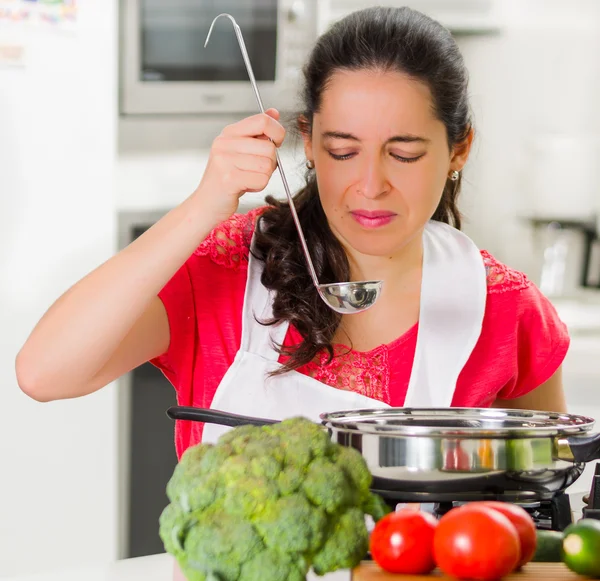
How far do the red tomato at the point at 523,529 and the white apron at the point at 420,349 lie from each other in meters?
0.61

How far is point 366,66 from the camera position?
54.4 inches

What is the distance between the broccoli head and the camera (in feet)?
2.19

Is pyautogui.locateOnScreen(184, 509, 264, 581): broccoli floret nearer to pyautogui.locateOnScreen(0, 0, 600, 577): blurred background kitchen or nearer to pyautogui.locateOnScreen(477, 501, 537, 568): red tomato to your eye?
pyautogui.locateOnScreen(477, 501, 537, 568): red tomato

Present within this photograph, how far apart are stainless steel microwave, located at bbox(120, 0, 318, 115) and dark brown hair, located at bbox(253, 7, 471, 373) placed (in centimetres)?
82

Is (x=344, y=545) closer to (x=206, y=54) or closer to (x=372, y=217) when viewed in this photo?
(x=372, y=217)

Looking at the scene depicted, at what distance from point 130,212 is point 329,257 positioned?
81 centimetres

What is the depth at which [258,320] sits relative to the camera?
145 centimetres

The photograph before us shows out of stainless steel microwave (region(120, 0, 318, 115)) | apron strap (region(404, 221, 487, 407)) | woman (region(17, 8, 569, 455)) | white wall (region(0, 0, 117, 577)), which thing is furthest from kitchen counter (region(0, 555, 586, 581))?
stainless steel microwave (region(120, 0, 318, 115))

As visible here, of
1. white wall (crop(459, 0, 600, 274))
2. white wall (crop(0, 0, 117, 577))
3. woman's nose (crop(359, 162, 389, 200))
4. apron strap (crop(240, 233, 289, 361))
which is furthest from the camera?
white wall (crop(459, 0, 600, 274))

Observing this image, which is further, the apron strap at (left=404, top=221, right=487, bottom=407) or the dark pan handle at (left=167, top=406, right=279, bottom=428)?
the apron strap at (left=404, top=221, right=487, bottom=407)

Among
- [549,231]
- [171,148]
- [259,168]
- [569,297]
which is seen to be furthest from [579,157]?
[259,168]

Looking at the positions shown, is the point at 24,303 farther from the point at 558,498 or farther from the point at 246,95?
the point at 558,498

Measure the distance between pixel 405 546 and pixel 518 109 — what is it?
2.49 m

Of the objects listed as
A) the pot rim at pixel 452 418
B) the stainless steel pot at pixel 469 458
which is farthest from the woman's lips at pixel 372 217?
the stainless steel pot at pixel 469 458
